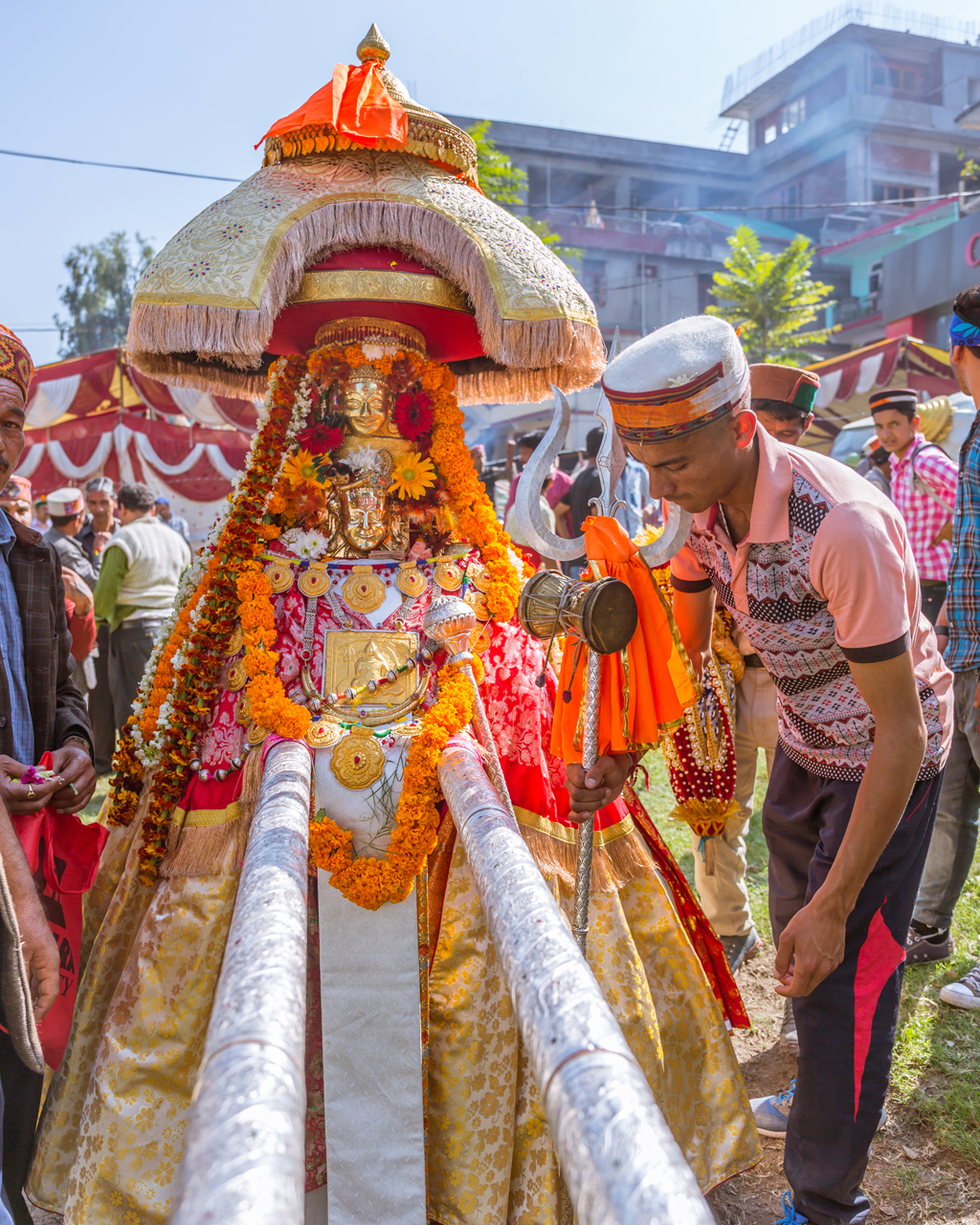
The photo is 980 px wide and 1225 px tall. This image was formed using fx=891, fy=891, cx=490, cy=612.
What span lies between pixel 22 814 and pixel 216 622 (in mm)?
795

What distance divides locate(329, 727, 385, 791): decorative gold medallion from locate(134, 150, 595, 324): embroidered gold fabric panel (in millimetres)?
1316

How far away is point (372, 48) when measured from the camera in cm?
298

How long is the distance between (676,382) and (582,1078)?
1232 millimetres

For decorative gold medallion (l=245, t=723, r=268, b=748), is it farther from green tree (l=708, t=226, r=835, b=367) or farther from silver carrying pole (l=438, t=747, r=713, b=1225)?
green tree (l=708, t=226, r=835, b=367)

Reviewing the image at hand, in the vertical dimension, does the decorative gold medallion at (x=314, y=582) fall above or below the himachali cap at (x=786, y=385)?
below

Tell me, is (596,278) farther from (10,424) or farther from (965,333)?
(10,424)

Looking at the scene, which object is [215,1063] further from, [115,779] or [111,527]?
[111,527]

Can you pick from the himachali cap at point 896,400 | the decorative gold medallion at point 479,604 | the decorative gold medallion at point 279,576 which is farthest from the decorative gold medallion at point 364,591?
the himachali cap at point 896,400

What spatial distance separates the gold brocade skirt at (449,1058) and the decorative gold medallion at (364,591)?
32.4 inches

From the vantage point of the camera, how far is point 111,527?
8609mm

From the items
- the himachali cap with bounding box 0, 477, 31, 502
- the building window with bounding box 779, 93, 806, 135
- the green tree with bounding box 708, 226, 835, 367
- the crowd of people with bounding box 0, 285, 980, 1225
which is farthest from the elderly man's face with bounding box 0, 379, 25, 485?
the building window with bounding box 779, 93, 806, 135

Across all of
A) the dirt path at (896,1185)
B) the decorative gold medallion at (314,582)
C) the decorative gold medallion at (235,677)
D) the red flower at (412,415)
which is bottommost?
the dirt path at (896,1185)

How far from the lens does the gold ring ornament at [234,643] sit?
2814mm

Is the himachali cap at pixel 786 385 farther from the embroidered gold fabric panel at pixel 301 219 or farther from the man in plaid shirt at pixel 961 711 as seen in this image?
the embroidered gold fabric panel at pixel 301 219
